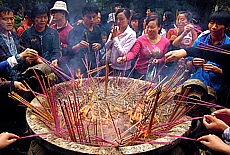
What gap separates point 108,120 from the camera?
308 cm

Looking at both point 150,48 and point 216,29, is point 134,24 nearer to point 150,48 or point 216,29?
point 150,48

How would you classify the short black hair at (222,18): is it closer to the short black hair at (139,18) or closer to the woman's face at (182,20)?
the woman's face at (182,20)

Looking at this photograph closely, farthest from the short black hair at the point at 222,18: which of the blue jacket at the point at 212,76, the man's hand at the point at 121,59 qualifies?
the man's hand at the point at 121,59

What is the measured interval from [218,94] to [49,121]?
2310mm

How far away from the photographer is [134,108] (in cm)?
331

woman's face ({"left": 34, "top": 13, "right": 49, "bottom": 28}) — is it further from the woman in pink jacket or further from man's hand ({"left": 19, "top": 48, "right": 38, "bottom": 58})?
the woman in pink jacket

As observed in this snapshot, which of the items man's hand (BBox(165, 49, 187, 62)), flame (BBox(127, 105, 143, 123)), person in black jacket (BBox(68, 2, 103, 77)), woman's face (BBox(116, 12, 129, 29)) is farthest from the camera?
person in black jacket (BBox(68, 2, 103, 77))

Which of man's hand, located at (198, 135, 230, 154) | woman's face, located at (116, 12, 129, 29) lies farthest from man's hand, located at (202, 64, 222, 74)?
woman's face, located at (116, 12, 129, 29)

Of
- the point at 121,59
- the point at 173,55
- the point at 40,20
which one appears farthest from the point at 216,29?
the point at 40,20

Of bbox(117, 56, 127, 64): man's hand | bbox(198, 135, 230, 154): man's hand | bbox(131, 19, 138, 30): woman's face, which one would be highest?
bbox(131, 19, 138, 30): woman's face

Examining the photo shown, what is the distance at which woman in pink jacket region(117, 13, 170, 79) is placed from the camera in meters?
4.40

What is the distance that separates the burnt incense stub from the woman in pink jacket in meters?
0.59

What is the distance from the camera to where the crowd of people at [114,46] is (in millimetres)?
3568

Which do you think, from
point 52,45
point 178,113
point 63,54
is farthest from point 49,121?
point 63,54
